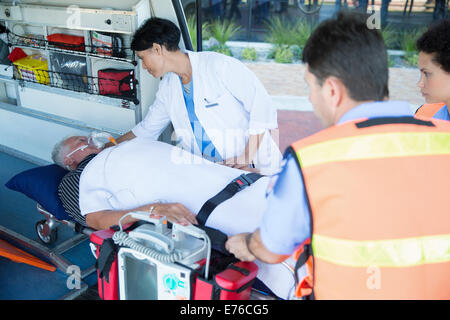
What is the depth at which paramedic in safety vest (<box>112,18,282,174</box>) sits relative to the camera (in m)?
2.39

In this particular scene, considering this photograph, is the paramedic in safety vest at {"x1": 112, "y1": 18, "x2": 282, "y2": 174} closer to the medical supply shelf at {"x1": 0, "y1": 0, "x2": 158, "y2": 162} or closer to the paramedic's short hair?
the medical supply shelf at {"x1": 0, "y1": 0, "x2": 158, "y2": 162}

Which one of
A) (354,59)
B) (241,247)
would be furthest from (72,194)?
(354,59)

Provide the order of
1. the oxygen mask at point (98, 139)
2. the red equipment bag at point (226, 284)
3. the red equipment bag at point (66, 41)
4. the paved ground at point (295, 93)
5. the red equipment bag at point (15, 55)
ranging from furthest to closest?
1. the paved ground at point (295, 93)
2. the red equipment bag at point (15, 55)
3. the red equipment bag at point (66, 41)
4. the oxygen mask at point (98, 139)
5. the red equipment bag at point (226, 284)

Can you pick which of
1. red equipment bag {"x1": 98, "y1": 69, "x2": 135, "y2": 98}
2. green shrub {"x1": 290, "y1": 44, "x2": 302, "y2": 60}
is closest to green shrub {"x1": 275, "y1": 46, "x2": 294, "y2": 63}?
green shrub {"x1": 290, "y1": 44, "x2": 302, "y2": 60}

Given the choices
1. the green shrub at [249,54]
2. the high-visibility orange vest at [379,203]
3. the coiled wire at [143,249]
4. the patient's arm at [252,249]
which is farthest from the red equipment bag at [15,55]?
the green shrub at [249,54]

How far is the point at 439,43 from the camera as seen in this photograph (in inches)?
66.2

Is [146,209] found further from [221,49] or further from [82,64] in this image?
[221,49]

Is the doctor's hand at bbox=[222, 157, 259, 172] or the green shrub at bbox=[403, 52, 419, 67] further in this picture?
the green shrub at bbox=[403, 52, 419, 67]

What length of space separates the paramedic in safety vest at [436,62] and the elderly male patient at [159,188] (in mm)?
847

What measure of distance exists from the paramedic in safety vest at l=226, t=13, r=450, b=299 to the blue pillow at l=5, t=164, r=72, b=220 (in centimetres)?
171

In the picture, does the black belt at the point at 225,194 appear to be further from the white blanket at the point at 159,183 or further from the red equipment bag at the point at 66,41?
the red equipment bag at the point at 66,41

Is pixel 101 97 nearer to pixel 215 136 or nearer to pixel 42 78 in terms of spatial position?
pixel 42 78

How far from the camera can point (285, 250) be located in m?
1.15

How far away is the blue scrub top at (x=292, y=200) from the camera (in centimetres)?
103
